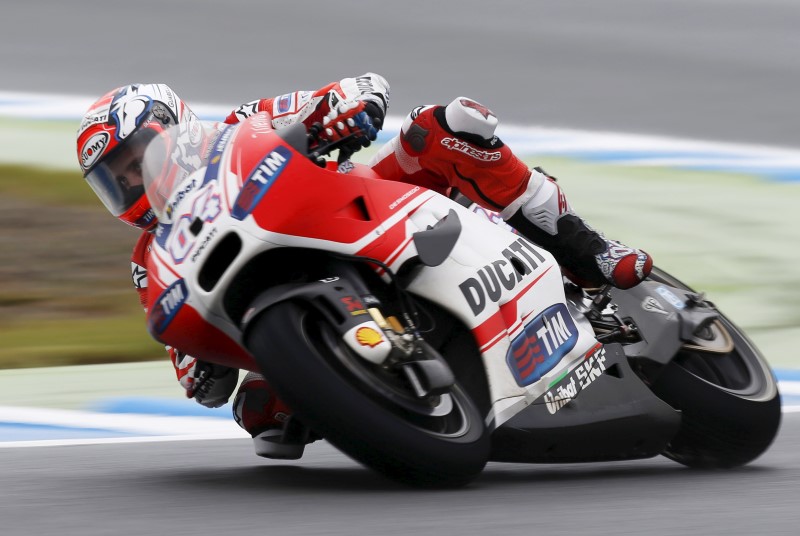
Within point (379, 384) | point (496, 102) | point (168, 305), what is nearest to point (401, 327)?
point (379, 384)

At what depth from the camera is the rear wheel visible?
3838 millimetres

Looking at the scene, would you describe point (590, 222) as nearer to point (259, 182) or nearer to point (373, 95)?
point (373, 95)

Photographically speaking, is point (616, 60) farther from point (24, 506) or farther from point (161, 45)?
point (24, 506)

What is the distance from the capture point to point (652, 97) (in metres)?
9.90

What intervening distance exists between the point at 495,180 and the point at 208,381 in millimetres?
947

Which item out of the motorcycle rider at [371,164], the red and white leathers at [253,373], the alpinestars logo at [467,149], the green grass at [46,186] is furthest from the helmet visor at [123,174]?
the green grass at [46,186]

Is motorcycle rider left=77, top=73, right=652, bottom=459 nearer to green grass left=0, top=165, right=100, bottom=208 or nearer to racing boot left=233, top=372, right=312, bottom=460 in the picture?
racing boot left=233, top=372, right=312, bottom=460

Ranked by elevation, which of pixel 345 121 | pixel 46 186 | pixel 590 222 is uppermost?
pixel 345 121

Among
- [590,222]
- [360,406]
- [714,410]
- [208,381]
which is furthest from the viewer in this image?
[590,222]

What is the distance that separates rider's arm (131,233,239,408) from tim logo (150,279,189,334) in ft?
1.23

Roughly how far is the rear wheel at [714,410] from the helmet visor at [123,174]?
1505 millimetres

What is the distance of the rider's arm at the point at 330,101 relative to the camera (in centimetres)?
353

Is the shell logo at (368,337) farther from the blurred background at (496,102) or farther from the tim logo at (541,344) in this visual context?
the blurred background at (496,102)

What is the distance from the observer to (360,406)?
9.96ft
